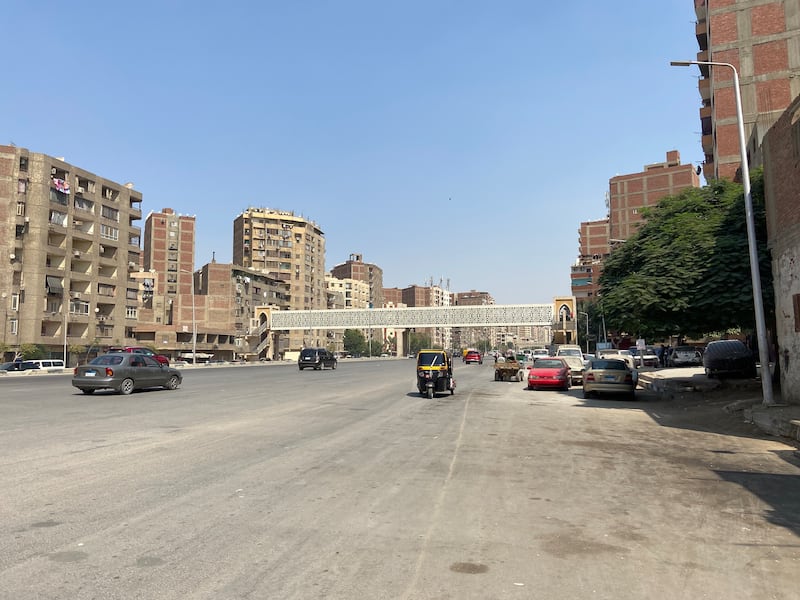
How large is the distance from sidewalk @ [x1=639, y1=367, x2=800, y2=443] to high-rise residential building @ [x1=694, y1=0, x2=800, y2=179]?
28.2m

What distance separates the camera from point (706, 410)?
1716 cm

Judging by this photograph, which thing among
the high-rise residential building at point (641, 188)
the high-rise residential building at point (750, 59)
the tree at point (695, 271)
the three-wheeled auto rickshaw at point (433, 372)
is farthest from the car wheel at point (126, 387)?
the high-rise residential building at point (641, 188)

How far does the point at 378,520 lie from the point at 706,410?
1497 cm

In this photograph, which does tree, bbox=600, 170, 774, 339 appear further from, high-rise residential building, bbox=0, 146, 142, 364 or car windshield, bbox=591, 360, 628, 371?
high-rise residential building, bbox=0, 146, 142, 364

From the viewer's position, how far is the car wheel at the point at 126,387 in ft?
69.2

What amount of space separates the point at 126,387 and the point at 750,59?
54763 millimetres

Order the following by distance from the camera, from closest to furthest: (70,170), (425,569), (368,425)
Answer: (425,569)
(368,425)
(70,170)

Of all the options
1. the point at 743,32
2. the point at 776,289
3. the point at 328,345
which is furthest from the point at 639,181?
A: the point at 776,289

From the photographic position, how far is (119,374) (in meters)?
21.0

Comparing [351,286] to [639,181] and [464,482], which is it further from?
[464,482]

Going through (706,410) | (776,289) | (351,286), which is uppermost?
(351,286)

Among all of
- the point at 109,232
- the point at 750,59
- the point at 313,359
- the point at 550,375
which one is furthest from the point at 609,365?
the point at 109,232

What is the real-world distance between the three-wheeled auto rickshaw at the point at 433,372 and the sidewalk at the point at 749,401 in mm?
8601

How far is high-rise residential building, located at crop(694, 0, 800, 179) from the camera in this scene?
4753cm
